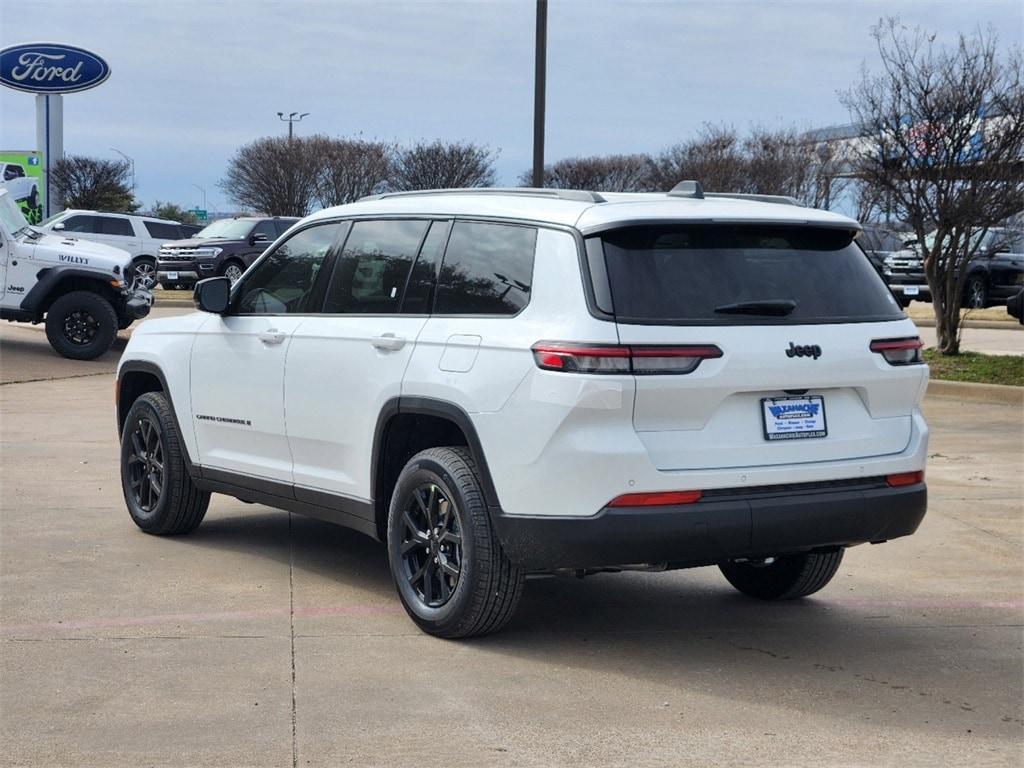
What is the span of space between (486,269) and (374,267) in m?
0.82

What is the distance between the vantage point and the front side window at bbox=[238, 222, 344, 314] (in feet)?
22.4

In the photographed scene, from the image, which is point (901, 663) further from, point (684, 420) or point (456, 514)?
point (456, 514)

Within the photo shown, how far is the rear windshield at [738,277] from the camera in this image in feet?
17.5

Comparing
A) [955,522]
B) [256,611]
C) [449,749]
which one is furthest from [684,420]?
[955,522]

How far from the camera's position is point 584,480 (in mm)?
5184

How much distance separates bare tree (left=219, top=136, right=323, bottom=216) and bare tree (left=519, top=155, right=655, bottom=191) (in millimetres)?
8643

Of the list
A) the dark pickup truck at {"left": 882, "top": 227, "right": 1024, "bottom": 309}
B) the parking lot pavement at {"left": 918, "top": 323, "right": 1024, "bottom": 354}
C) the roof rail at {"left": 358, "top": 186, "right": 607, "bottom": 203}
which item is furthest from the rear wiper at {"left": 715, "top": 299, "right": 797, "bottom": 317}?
the dark pickup truck at {"left": 882, "top": 227, "right": 1024, "bottom": 309}

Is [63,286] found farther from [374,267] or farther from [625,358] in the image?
[625,358]

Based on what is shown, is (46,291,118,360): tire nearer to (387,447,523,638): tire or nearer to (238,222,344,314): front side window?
(238,222,344,314): front side window

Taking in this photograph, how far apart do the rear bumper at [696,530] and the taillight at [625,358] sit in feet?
1.63

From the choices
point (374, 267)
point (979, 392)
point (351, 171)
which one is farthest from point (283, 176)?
point (374, 267)

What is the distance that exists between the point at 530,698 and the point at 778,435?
1.34 meters

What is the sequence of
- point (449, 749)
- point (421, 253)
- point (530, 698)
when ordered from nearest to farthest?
point (449, 749), point (530, 698), point (421, 253)

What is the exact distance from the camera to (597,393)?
5133 mm
